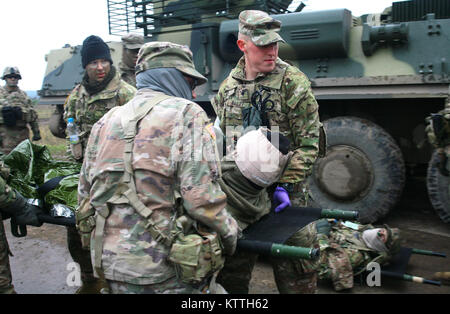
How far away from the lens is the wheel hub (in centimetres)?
507

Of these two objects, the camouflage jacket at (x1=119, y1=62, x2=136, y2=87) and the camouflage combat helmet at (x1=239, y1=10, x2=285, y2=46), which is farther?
the camouflage jacket at (x1=119, y1=62, x2=136, y2=87)

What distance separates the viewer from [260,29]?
285 centimetres

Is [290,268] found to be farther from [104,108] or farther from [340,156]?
[340,156]

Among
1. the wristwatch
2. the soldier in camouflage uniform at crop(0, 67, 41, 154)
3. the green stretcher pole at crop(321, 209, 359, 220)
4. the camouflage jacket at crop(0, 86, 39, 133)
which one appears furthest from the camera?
the camouflage jacket at crop(0, 86, 39, 133)

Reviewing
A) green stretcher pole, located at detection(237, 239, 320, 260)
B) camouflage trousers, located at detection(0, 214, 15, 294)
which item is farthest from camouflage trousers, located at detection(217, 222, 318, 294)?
camouflage trousers, located at detection(0, 214, 15, 294)

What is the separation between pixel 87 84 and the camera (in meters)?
4.10

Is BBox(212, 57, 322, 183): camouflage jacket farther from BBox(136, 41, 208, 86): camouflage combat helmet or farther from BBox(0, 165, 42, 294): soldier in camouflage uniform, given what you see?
BBox(0, 165, 42, 294): soldier in camouflage uniform

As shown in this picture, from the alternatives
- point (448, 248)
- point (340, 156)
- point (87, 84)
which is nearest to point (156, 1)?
point (87, 84)

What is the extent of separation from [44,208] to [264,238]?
5.82 ft

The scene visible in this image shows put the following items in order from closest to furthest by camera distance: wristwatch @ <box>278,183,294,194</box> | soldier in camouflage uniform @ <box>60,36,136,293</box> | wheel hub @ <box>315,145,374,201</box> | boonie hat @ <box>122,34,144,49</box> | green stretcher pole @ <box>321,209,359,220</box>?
1. green stretcher pole @ <box>321,209,359,220</box>
2. wristwatch @ <box>278,183,294,194</box>
3. soldier in camouflage uniform @ <box>60,36,136,293</box>
4. wheel hub @ <box>315,145,374,201</box>
5. boonie hat @ <box>122,34,144,49</box>

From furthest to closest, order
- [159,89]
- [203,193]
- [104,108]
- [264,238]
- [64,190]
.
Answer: [104,108], [64,190], [264,238], [159,89], [203,193]

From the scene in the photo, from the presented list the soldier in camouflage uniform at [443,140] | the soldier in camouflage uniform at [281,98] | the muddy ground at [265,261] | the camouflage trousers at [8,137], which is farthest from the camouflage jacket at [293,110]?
the camouflage trousers at [8,137]

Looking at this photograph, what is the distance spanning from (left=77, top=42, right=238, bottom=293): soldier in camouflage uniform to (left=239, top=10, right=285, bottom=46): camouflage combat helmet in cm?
109

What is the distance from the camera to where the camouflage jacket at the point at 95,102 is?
4.06 m
